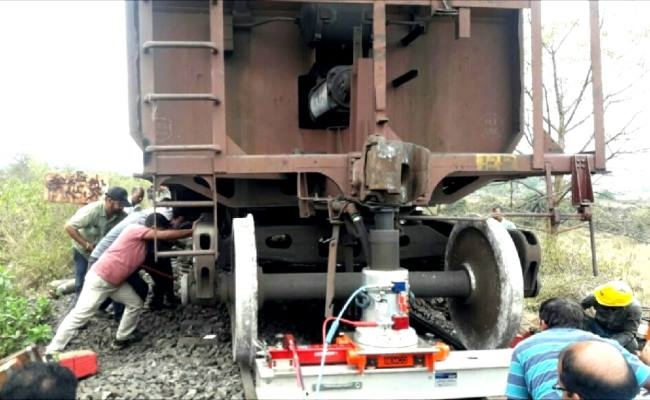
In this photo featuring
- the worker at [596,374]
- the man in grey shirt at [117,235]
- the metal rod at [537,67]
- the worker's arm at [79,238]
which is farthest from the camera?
the worker's arm at [79,238]

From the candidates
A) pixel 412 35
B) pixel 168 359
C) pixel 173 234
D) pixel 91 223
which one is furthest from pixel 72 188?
pixel 412 35

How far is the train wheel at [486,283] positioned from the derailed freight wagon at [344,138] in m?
0.02

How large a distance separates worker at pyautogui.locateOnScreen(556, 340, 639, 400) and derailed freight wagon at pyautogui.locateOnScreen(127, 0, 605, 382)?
1956 millimetres

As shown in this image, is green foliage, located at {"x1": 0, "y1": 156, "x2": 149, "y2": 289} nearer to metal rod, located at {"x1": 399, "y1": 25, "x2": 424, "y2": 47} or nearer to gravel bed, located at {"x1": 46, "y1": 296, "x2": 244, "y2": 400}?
gravel bed, located at {"x1": 46, "y1": 296, "x2": 244, "y2": 400}

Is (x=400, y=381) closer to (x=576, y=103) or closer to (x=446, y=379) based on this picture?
(x=446, y=379)

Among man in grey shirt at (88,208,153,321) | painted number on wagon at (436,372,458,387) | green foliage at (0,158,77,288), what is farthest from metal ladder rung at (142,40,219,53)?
green foliage at (0,158,77,288)

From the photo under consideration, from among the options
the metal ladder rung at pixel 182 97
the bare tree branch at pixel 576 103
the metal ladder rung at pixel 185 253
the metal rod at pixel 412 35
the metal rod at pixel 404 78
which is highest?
the bare tree branch at pixel 576 103

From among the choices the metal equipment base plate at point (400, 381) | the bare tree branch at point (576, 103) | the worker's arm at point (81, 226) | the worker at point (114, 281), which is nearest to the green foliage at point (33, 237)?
the worker's arm at point (81, 226)

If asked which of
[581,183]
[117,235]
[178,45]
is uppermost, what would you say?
[178,45]

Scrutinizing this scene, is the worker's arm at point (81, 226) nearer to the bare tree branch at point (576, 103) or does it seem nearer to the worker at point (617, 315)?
the worker at point (617, 315)

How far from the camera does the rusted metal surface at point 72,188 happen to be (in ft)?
29.5

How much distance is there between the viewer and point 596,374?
7.45 feet

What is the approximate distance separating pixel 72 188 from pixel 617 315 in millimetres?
7112

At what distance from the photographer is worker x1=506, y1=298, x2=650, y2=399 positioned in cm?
294
